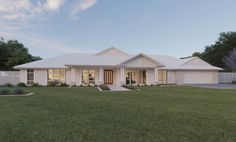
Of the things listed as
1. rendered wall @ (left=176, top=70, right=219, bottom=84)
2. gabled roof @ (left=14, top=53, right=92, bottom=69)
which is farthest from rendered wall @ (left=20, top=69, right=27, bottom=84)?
rendered wall @ (left=176, top=70, right=219, bottom=84)

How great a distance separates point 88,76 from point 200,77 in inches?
710

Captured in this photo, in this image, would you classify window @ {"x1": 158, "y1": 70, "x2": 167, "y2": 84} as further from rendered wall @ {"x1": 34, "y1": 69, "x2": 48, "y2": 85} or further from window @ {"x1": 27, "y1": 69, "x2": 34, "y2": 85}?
window @ {"x1": 27, "y1": 69, "x2": 34, "y2": 85}

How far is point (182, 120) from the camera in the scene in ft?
28.5

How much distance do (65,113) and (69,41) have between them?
30754mm

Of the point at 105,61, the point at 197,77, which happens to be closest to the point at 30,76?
the point at 105,61

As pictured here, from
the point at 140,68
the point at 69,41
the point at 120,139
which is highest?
the point at 69,41

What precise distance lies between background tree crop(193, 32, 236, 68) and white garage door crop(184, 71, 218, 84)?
57.1 ft

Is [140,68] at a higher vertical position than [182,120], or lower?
higher

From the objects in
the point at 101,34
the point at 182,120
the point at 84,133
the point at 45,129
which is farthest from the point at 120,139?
the point at 101,34

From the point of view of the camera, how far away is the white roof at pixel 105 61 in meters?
32.3

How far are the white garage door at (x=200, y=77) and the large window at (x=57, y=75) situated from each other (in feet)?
59.7

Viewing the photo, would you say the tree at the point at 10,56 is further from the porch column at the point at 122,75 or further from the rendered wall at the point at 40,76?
the porch column at the point at 122,75

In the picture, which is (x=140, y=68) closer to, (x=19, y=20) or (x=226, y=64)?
(x=19, y=20)

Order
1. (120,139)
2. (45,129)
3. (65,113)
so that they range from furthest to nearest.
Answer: (65,113), (45,129), (120,139)
